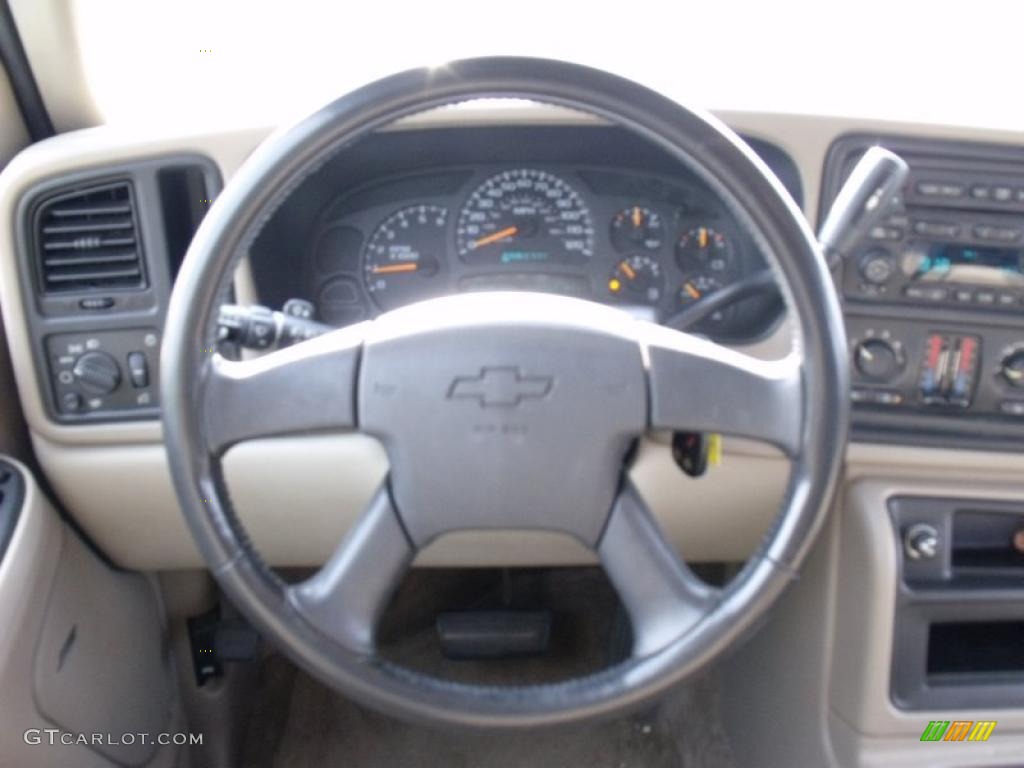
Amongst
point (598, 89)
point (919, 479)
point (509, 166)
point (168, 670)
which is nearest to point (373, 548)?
point (598, 89)

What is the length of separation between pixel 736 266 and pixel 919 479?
0.35m

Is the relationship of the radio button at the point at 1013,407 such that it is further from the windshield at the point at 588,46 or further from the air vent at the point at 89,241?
the air vent at the point at 89,241

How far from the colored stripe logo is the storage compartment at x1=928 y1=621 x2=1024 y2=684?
5cm

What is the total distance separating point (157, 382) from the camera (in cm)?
130

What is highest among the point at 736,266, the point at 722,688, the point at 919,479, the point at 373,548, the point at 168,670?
the point at 736,266

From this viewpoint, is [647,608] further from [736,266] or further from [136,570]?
[136,570]

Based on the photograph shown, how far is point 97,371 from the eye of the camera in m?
1.29

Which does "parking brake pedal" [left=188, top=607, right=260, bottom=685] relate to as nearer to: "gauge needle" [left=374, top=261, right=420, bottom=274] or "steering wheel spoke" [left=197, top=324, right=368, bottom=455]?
"gauge needle" [left=374, top=261, right=420, bottom=274]

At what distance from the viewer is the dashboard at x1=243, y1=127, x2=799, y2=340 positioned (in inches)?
51.6

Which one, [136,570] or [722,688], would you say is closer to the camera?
[136,570]

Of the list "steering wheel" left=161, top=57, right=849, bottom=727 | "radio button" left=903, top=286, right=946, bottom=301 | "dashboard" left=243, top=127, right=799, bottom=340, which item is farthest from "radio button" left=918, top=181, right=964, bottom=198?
"steering wheel" left=161, top=57, right=849, bottom=727

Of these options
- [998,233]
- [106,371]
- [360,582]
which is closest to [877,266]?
[998,233]

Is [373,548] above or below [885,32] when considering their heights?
below

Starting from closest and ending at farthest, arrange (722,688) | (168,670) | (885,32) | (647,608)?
(647,608) < (885,32) < (168,670) < (722,688)
